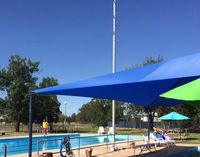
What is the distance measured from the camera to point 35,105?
1300 inches

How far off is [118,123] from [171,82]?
41732 mm

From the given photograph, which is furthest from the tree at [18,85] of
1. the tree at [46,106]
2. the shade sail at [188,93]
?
the shade sail at [188,93]

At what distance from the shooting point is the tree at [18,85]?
3259 centimetres

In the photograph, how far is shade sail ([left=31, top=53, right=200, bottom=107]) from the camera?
331 inches

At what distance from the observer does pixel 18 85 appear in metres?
32.6

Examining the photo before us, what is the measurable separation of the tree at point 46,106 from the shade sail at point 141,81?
2298 centimetres

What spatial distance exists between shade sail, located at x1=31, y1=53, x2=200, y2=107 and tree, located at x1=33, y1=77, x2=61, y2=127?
905 inches

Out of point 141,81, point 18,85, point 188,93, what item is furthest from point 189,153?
point 18,85

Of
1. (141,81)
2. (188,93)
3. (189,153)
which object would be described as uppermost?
(141,81)

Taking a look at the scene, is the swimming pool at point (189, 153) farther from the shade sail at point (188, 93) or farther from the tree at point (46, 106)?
the tree at point (46, 106)

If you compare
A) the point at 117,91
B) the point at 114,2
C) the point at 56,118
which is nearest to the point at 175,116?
the point at 114,2

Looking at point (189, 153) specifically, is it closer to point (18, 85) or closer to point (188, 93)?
point (188, 93)

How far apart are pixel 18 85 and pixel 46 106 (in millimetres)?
4142

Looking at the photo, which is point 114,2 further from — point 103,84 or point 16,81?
point 16,81
